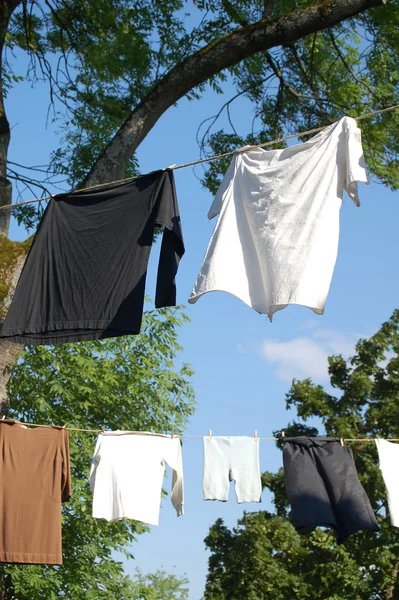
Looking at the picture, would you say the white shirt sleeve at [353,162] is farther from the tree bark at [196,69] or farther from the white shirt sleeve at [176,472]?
the white shirt sleeve at [176,472]

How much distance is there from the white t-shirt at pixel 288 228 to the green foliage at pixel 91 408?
769 cm

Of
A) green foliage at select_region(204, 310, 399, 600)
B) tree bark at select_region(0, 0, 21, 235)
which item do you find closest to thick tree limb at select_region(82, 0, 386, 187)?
tree bark at select_region(0, 0, 21, 235)

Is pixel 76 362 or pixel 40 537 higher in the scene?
pixel 76 362

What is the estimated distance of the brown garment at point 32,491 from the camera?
237 inches

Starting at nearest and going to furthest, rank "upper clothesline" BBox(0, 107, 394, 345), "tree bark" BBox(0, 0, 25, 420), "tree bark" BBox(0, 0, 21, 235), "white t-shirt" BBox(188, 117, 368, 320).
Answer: "white t-shirt" BBox(188, 117, 368, 320) → "upper clothesline" BBox(0, 107, 394, 345) → "tree bark" BBox(0, 0, 25, 420) → "tree bark" BBox(0, 0, 21, 235)

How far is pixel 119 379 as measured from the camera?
542 inches

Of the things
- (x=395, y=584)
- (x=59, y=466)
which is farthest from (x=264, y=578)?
(x=59, y=466)

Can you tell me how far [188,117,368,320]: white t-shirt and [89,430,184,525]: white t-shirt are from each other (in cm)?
299

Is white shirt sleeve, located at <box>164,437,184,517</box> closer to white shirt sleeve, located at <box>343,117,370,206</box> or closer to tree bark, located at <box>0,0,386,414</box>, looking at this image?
tree bark, located at <box>0,0,386,414</box>

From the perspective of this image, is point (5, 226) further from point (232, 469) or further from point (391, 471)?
point (391, 471)

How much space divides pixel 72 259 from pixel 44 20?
4831 mm

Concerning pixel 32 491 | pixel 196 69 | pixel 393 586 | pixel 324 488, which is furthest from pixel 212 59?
pixel 393 586

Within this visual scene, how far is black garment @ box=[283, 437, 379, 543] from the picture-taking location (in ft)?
23.9

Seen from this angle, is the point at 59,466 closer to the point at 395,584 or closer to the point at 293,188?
the point at 293,188
